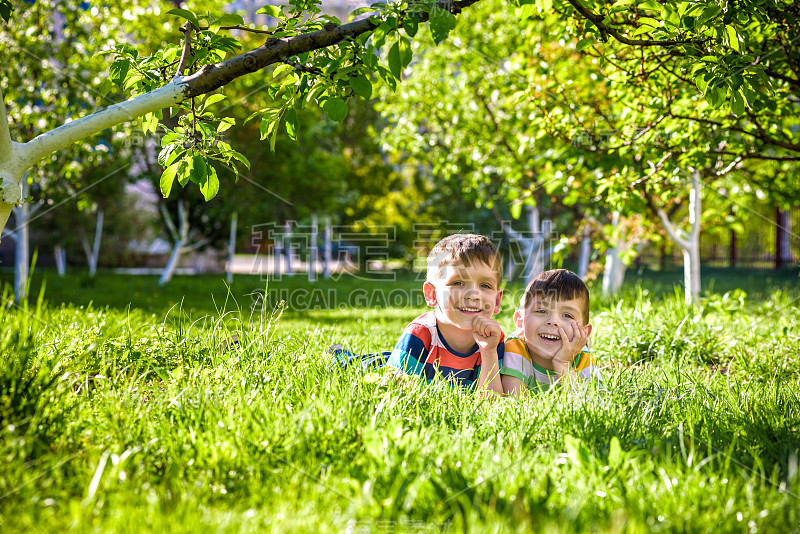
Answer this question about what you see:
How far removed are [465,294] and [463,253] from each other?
0.73 feet

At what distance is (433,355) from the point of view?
296 cm

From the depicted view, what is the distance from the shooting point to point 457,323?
9.29ft

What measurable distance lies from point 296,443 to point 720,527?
1.31 m

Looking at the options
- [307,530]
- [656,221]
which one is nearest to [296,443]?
[307,530]

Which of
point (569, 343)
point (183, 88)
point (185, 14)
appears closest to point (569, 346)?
point (569, 343)

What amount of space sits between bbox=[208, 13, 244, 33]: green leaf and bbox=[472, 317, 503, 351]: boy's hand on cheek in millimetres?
1800

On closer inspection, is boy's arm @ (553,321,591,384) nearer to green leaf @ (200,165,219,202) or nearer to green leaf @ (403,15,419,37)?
green leaf @ (403,15,419,37)

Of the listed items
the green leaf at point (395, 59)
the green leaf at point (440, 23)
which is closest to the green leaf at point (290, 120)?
the green leaf at point (395, 59)

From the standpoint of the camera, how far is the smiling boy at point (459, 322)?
108 inches

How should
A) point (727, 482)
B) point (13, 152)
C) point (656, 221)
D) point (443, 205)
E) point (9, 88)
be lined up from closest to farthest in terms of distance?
point (727, 482) < point (13, 152) < point (656, 221) < point (9, 88) < point (443, 205)

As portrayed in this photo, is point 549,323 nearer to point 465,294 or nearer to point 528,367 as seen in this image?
point 528,367

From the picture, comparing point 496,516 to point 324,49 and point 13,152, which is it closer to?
point 324,49

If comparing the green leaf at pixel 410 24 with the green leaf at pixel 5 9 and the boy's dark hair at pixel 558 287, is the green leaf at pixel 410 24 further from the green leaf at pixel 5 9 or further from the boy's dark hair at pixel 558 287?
the green leaf at pixel 5 9

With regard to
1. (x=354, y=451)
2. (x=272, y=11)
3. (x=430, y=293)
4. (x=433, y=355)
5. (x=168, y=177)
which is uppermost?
(x=272, y=11)
